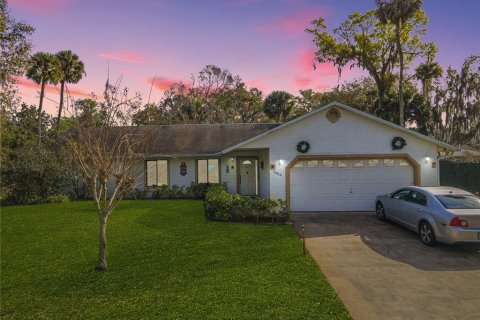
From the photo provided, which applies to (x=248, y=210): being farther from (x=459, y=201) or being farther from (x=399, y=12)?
(x=399, y=12)

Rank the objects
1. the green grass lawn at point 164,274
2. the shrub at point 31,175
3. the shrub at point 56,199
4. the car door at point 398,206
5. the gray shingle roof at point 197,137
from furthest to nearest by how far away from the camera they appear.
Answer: the gray shingle roof at point 197,137
the shrub at point 56,199
the shrub at point 31,175
the car door at point 398,206
the green grass lawn at point 164,274

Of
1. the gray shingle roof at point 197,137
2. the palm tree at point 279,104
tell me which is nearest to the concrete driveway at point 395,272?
the gray shingle roof at point 197,137

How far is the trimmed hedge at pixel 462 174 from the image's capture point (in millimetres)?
19562

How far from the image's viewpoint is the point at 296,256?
7.80 meters

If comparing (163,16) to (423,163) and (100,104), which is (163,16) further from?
(423,163)

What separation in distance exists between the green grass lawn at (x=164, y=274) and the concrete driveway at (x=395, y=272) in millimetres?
535

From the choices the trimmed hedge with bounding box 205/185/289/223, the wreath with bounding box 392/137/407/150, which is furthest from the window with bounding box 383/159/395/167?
the trimmed hedge with bounding box 205/185/289/223

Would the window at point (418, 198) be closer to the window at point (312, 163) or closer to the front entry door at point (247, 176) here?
the window at point (312, 163)

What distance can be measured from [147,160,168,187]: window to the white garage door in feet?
31.7

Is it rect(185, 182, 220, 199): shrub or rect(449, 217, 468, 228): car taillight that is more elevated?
rect(185, 182, 220, 199): shrub

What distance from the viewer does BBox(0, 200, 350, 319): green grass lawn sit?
5.17 m

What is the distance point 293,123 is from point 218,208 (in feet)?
17.2

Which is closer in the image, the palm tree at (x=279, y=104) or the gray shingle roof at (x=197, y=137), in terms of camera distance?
the gray shingle roof at (x=197, y=137)

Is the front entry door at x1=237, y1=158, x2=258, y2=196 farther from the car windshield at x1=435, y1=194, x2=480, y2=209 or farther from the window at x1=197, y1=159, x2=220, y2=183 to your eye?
the car windshield at x1=435, y1=194, x2=480, y2=209
